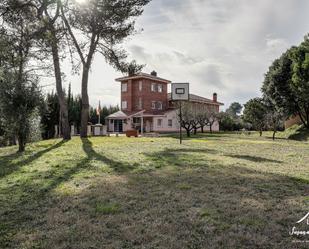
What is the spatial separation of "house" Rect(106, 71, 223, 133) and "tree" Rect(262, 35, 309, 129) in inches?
449

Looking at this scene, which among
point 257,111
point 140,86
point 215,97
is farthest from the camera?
point 215,97

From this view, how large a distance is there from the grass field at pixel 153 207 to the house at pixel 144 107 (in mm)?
29523

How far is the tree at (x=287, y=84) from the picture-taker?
26031mm

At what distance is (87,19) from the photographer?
1775 centimetres

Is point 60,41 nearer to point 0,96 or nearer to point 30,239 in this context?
point 0,96

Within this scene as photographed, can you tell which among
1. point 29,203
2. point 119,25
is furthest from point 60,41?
point 29,203

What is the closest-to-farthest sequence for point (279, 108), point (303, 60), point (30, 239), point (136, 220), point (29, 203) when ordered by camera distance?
point (30, 239) < point (136, 220) < point (29, 203) < point (303, 60) < point (279, 108)

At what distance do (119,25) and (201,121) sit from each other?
15645 millimetres

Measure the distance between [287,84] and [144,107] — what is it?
17.7 metres

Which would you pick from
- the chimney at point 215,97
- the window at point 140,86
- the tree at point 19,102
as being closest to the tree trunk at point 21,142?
the tree at point 19,102

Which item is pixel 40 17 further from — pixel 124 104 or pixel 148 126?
pixel 124 104

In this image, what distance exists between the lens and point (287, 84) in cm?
2953
